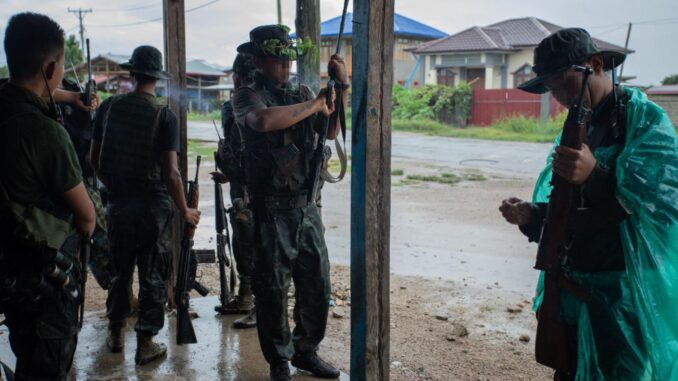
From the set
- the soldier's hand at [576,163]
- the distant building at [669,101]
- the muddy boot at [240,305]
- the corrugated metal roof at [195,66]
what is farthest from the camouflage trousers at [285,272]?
the corrugated metal roof at [195,66]

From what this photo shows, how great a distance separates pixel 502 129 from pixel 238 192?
77.5ft

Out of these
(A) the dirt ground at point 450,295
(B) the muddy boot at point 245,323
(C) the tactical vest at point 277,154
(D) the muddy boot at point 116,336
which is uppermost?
(C) the tactical vest at point 277,154

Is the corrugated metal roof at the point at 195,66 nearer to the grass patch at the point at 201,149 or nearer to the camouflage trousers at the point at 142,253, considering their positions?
the grass patch at the point at 201,149

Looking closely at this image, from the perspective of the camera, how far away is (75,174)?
8.39 feet

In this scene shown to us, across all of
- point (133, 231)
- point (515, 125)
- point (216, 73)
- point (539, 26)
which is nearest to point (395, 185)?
point (133, 231)

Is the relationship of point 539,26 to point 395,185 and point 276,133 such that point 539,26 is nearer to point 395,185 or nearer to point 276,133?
point 395,185

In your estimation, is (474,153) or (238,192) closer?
(238,192)

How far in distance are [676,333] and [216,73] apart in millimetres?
47182

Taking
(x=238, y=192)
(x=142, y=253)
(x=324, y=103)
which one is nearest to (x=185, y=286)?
(x=142, y=253)

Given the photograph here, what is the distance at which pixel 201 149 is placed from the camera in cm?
1889

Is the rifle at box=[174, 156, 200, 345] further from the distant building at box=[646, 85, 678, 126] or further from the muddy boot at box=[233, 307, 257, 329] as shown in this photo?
the distant building at box=[646, 85, 678, 126]

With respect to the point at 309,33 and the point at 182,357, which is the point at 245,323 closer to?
the point at 182,357

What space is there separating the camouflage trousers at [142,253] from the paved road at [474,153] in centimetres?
1145

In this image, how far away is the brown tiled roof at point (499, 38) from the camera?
3438 centimetres
